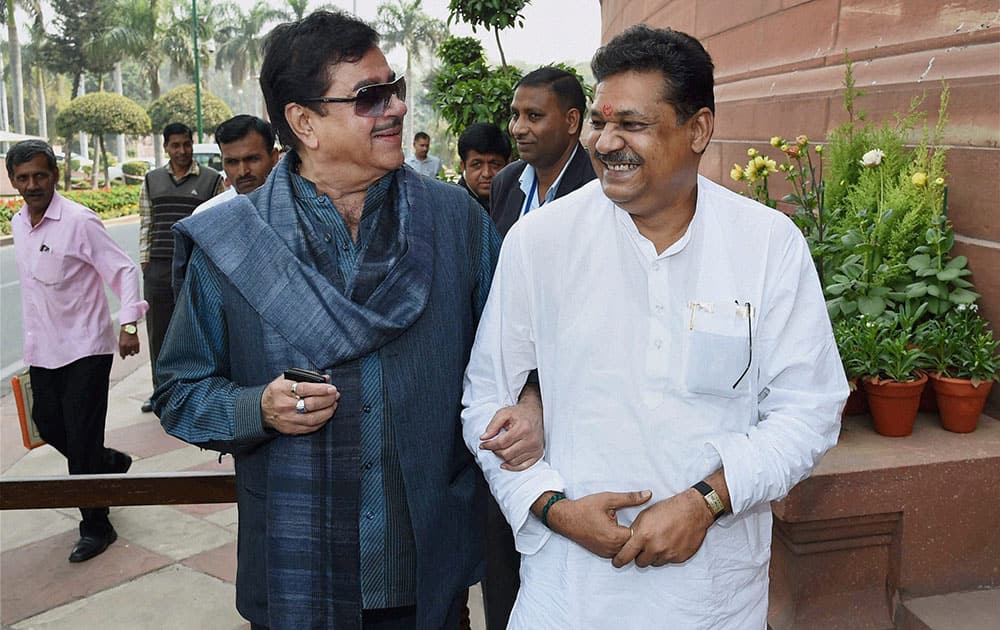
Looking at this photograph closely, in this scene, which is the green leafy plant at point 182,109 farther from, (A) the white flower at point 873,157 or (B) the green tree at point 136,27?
(A) the white flower at point 873,157

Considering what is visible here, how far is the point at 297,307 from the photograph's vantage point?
194 cm

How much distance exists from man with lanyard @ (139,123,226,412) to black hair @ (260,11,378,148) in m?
4.46

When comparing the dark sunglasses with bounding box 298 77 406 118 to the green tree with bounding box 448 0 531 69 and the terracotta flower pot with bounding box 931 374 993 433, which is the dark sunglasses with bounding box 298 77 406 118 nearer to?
the terracotta flower pot with bounding box 931 374 993 433

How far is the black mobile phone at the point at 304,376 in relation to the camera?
187 centimetres

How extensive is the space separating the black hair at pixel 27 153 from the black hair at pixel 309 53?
287cm

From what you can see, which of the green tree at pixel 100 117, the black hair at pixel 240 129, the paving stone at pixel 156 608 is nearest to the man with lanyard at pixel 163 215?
the black hair at pixel 240 129

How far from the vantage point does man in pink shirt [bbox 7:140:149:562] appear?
4.40 m

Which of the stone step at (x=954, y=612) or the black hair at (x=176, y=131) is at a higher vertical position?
the black hair at (x=176, y=131)

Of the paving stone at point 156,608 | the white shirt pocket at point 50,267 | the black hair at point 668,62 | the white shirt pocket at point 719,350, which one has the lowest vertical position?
the paving stone at point 156,608

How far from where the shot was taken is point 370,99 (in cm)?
212

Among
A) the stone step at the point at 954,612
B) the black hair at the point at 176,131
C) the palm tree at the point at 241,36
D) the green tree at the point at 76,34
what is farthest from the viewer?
the palm tree at the point at 241,36

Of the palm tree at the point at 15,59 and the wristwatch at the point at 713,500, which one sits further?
the palm tree at the point at 15,59

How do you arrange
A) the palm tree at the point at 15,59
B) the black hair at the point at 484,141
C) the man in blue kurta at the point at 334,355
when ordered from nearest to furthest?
the man in blue kurta at the point at 334,355, the black hair at the point at 484,141, the palm tree at the point at 15,59

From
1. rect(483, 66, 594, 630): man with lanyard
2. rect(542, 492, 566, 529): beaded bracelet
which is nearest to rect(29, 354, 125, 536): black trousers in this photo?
rect(483, 66, 594, 630): man with lanyard
